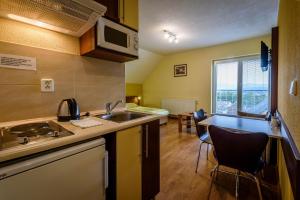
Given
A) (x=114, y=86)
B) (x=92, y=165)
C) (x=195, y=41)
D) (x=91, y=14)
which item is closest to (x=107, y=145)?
A: (x=92, y=165)

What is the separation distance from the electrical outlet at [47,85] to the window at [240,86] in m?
3.92

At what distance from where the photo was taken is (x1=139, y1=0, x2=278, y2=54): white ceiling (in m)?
2.35

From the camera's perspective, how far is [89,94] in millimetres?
1597

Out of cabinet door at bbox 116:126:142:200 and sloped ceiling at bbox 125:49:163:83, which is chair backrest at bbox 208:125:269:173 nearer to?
cabinet door at bbox 116:126:142:200

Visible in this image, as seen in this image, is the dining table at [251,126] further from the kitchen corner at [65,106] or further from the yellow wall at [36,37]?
the yellow wall at [36,37]

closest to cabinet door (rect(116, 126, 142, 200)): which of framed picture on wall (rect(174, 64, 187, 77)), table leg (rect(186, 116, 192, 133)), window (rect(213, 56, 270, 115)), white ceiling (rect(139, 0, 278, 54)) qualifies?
white ceiling (rect(139, 0, 278, 54))

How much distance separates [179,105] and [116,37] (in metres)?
4.29

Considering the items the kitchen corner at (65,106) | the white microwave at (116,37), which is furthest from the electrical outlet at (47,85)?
the white microwave at (116,37)

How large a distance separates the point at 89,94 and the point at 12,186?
3.36ft

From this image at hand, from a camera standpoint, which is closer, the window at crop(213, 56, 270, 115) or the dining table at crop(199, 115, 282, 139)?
the dining table at crop(199, 115, 282, 139)

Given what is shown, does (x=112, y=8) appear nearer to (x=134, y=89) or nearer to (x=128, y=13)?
(x=128, y=13)

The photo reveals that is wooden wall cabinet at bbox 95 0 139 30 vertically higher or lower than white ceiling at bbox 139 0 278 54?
lower

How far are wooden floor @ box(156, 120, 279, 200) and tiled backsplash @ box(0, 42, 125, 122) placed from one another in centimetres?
122

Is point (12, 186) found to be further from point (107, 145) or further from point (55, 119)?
point (55, 119)
